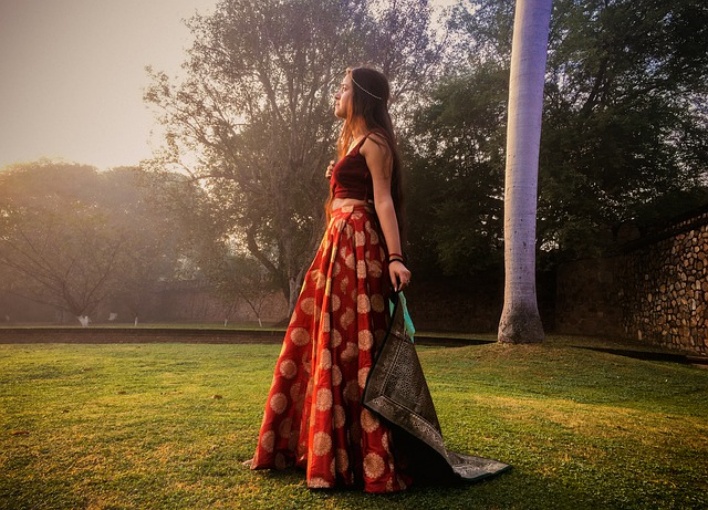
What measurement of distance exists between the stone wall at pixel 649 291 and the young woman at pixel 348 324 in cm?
960

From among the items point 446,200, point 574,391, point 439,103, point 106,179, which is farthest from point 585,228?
point 106,179

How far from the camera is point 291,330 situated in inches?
92.3

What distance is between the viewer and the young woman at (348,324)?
6.47 feet

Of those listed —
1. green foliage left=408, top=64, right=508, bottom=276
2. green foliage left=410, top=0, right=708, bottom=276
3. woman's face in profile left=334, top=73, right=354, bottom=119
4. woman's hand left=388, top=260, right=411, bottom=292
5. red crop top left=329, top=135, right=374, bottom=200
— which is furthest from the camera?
green foliage left=408, top=64, right=508, bottom=276

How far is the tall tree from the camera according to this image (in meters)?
14.7

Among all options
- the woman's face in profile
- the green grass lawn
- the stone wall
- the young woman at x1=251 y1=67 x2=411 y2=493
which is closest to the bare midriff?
the young woman at x1=251 y1=67 x2=411 y2=493

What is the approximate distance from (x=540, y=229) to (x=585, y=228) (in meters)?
1.74

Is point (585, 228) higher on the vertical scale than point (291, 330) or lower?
higher

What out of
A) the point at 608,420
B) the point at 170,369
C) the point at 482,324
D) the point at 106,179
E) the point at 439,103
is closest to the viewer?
the point at 608,420

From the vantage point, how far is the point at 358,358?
2.12 meters

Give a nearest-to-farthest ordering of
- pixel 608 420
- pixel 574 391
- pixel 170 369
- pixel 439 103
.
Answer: pixel 608 420, pixel 574 391, pixel 170 369, pixel 439 103

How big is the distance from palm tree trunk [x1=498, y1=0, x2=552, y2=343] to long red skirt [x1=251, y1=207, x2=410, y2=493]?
5873 millimetres

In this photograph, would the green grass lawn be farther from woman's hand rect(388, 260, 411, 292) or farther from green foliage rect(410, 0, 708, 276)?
green foliage rect(410, 0, 708, 276)

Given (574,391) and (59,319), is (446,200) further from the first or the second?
(59,319)
